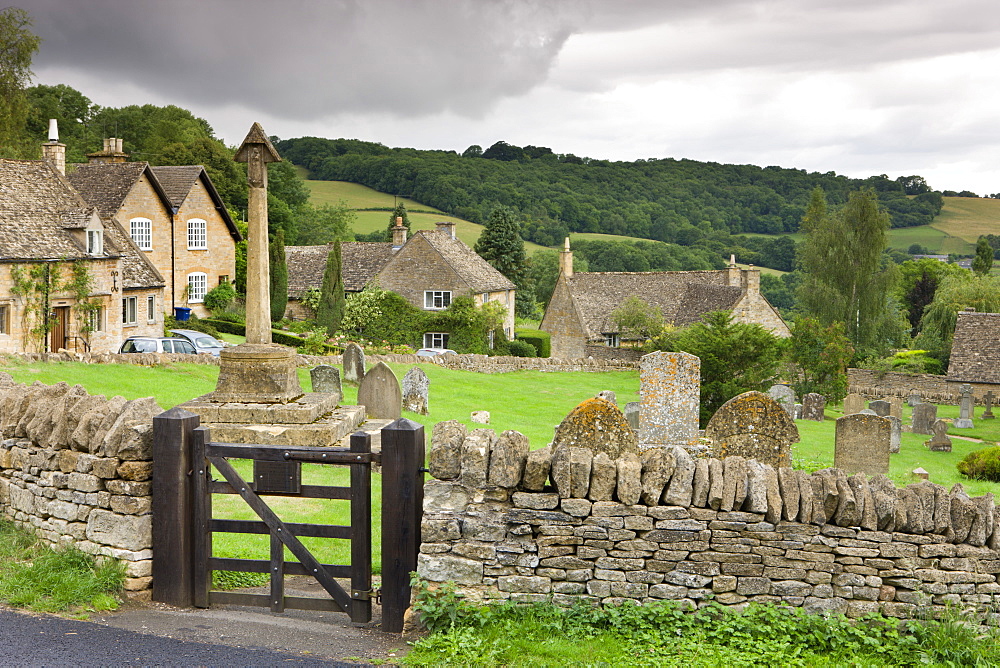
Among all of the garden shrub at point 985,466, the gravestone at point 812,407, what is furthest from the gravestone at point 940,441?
the garden shrub at point 985,466

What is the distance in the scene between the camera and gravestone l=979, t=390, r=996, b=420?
38834 millimetres

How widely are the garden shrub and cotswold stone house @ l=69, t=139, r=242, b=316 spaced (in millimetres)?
32919

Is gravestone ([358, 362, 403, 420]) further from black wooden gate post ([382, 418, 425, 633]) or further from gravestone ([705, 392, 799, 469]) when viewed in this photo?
black wooden gate post ([382, 418, 425, 633])

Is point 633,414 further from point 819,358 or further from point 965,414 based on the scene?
point 965,414

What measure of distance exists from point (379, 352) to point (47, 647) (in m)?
29.6

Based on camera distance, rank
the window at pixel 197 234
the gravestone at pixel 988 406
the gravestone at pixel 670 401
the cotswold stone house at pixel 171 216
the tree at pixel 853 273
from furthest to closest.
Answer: the tree at pixel 853 273 < the window at pixel 197 234 < the cotswold stone house at pixel 171 216 < the gravestone at pixel 988 406 < the gravestone at pixel 670 401

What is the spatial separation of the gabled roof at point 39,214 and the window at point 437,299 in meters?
21.6

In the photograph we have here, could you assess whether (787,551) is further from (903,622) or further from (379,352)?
(379,352)

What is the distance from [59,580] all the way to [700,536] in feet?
17.0

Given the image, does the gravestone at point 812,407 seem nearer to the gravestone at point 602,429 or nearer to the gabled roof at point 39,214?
the gravestone at point 602,429

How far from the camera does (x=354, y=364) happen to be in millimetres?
24156

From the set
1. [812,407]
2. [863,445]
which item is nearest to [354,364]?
[863,445]

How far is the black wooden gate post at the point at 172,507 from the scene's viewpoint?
679 cm

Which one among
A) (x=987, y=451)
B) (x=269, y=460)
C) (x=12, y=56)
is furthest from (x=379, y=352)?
(x=269, y=460)
